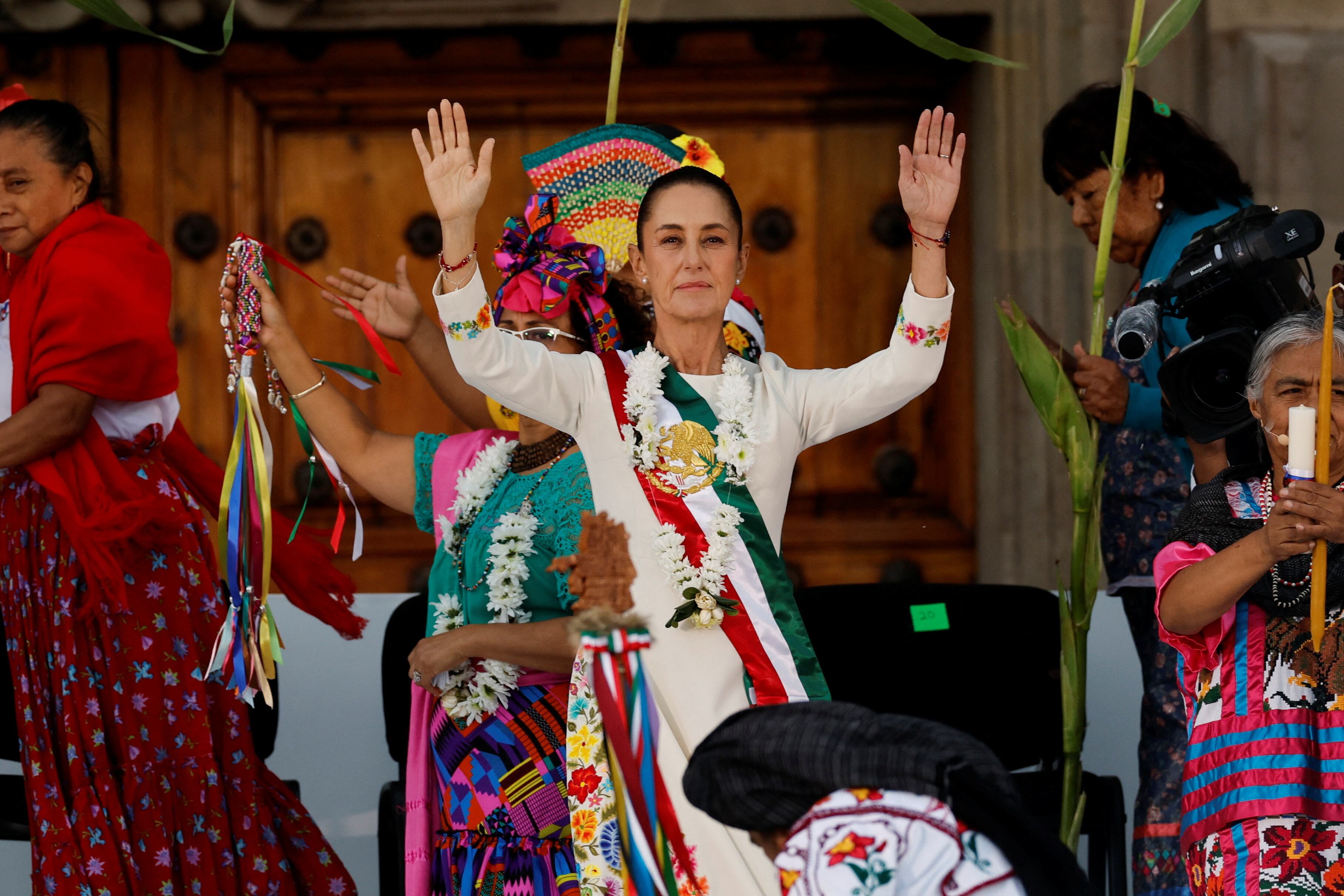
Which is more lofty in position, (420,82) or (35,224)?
(420,82)

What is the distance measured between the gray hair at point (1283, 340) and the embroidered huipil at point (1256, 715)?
0.51 feet

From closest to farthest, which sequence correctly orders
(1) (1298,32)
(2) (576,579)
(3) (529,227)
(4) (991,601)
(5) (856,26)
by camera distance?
(2) (576,579) → (3) (529,227) → (4) (991,601) → (1) (1298,32) → (5) (856,26)

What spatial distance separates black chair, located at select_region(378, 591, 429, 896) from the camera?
3.36m

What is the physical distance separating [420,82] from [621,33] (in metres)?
1.67

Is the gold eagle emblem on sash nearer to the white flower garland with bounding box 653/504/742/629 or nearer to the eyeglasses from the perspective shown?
the white flower garland with bounding box 653/504/742/629

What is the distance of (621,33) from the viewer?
129 inches

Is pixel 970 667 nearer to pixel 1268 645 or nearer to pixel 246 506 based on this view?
pixel 1268 645

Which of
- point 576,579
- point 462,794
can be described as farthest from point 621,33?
point 576,579

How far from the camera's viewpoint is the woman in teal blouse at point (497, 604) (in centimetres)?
276

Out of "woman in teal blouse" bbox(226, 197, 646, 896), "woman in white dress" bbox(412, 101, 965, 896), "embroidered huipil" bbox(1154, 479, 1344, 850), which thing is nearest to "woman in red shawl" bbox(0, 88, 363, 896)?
"woman in teal blouse" bbox(226, 197, 646, 896)

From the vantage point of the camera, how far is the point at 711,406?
96.8 inches

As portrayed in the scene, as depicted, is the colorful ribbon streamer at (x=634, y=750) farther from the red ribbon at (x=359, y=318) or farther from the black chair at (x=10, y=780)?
the black chair at (x=10, y=780)

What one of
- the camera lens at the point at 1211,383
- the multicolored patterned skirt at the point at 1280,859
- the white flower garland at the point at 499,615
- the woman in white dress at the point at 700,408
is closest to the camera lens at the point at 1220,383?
the camera lens at the point at 1211,383

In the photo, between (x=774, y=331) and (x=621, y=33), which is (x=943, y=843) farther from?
(x=774, y=331)
